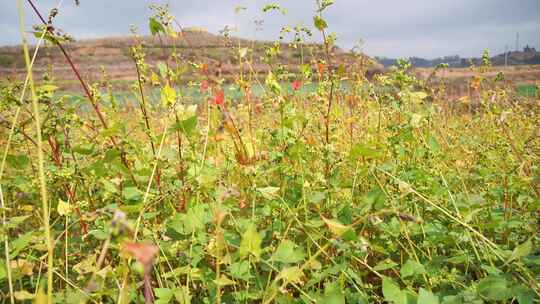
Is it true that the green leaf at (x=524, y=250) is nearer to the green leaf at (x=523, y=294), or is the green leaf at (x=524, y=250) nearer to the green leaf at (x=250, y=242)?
the green leaf at (x=523, y=294)

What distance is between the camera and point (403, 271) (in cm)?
113

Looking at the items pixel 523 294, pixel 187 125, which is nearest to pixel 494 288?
pixel 523 294

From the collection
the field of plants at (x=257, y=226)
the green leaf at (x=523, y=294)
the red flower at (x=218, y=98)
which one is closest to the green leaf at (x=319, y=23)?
the field of plants at (x=257, y=226)

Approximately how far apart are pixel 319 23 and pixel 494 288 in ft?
3.47

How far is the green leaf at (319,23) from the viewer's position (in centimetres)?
146

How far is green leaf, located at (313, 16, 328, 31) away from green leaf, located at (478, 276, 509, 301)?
1.03 m

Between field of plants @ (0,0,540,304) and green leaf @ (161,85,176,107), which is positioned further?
green leaf @ (161,85,176,107)

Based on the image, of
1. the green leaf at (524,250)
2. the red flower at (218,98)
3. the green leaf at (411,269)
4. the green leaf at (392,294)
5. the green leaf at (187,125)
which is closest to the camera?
the green leaf at (524,250)

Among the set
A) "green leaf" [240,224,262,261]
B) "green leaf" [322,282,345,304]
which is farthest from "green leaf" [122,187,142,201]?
"green leaf" [322,282,345,304]

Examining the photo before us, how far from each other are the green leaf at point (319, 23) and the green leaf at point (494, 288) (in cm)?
103

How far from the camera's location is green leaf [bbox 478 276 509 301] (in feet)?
3.15

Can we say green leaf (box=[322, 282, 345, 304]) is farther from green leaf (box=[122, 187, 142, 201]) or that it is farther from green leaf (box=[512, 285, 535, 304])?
green leaf (box=[122, 187, 142, 201])

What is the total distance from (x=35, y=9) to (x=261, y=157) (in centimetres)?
112

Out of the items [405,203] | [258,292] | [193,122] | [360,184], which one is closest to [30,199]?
[193,122]
